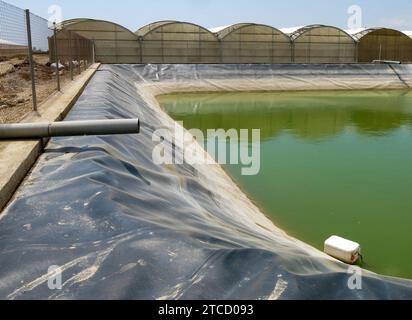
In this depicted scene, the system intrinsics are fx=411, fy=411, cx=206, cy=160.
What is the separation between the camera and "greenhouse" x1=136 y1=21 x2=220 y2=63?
3294cm

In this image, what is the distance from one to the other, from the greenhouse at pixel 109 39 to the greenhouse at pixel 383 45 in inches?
797

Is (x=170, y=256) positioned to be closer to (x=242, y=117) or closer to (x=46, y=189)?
(x=46, y=189)

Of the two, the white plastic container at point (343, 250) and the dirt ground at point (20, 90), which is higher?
the dirt ground at point (20, 90)

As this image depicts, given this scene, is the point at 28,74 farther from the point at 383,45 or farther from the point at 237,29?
the point at 383,45

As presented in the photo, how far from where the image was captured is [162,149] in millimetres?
7512

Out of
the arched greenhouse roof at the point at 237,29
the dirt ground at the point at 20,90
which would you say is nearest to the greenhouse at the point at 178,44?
the arched greenhouse roof at the point at 237,29

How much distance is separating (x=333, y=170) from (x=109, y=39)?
26345mm

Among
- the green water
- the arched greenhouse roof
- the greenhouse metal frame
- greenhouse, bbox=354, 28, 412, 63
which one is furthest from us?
greenhouse, bbox=354, 28, 412, 63

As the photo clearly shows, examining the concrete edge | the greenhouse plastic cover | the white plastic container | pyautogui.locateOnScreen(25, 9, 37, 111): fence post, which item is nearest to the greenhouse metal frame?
pyautogui.locateOnScreen(25, 9, 37, 111): fence post

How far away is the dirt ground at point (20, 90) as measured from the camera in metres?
9.32

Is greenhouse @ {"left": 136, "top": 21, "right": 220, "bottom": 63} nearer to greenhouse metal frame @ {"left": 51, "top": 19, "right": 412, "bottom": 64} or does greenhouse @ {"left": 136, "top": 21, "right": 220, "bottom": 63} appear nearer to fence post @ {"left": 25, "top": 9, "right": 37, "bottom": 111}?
greenhouse metal frame @ {"left": 51, "top": 19, "right": 412, "bottom": 64}

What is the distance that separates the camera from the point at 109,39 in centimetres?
A: 3222

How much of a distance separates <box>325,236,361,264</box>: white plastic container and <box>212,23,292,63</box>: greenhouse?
30.0m

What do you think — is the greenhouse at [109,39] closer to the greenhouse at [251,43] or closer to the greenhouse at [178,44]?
the greenhouse at [178,44]
